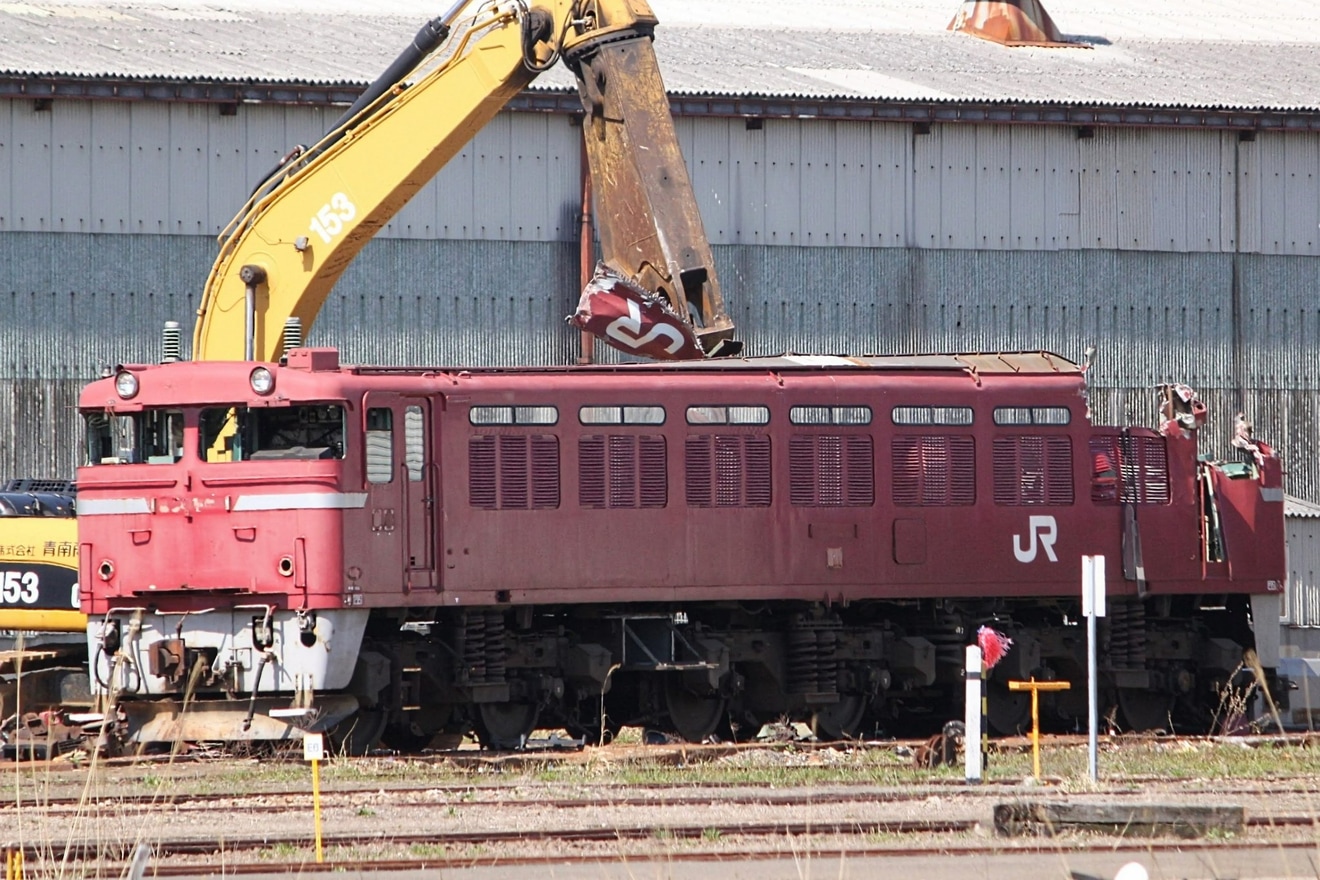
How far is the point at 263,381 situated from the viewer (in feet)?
61.8

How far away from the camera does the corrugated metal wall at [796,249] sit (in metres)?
31.2

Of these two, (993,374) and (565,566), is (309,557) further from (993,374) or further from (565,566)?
(993,374)

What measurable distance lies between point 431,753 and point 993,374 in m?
7.44

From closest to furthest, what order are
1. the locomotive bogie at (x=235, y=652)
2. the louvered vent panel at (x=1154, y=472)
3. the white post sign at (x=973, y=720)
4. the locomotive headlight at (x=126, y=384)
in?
the white post sign at (x=973, y=720) < the locomotive bogie at (x=235, y=652) < the locomotive headlight at (x=126, y=384) < the louvered vent panel at (x=1154, y=472)

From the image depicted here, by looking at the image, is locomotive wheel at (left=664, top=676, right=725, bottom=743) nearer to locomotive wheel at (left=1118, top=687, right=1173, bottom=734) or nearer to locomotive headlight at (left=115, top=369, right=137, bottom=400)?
locomotive wheel at (left=1118, top=687, right=1173, bottom=734)

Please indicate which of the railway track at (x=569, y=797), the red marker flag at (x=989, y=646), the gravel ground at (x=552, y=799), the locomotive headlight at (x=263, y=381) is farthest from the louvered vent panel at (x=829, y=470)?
the locomotive headlight at (x=263, y=381)

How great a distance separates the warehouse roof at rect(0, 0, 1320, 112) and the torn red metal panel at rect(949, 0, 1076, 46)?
0.68 meters

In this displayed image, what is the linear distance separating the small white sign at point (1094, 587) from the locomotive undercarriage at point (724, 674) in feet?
12.0

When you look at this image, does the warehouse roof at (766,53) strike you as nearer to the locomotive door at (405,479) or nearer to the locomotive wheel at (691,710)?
the locomotive door at (405,479)

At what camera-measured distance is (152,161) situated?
3152 centimetres

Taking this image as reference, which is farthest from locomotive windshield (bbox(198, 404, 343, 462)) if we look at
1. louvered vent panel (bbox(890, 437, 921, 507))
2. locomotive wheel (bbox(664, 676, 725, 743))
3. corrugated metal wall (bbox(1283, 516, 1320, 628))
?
corrugated metal wall (bbox(1283, 516, 1320, 628))

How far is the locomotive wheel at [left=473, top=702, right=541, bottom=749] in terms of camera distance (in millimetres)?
20172

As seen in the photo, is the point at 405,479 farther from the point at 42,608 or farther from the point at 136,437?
the point at 42,608

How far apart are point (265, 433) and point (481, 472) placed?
213 cm
